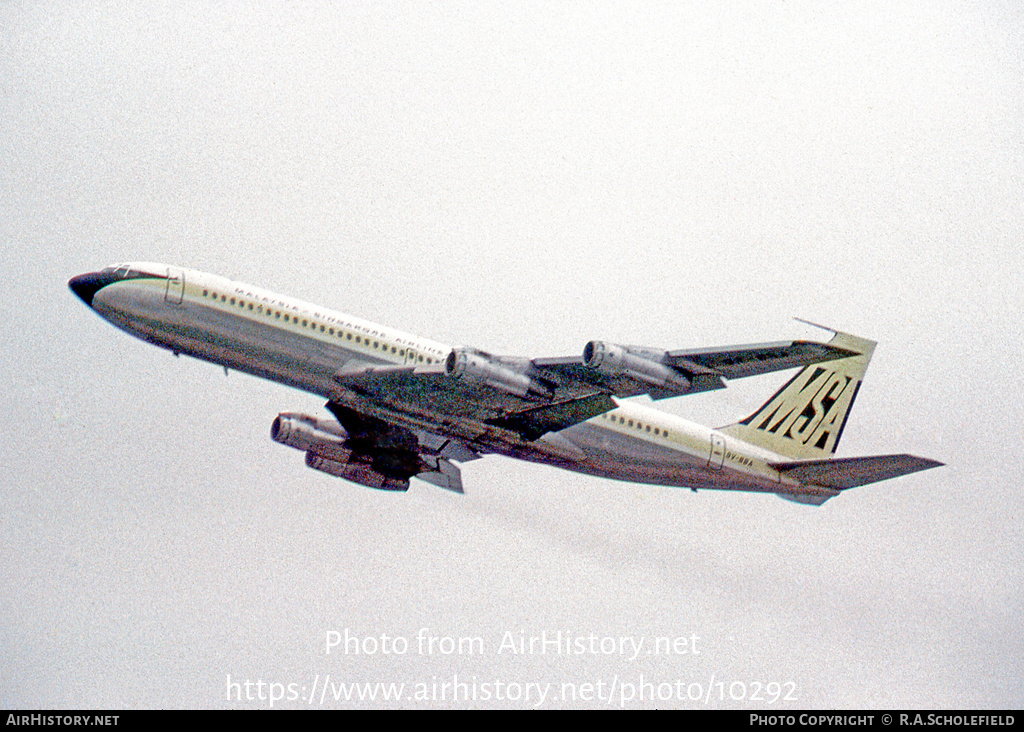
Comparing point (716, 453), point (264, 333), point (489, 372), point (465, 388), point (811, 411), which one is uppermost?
point (489, 372)

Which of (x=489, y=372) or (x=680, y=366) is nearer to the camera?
(x=680, y=366)

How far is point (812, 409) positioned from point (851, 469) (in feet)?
27.7

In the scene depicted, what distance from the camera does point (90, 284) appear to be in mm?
42844

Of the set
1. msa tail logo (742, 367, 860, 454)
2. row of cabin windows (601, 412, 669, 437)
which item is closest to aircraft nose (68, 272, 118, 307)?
row of cabin windows (601, 412, 669, 437)

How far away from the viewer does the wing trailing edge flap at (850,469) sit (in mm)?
41906

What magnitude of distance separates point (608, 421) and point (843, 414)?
13.8 metres

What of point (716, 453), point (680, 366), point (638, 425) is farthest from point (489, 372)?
point (716, 453)

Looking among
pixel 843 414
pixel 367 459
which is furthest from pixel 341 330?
pixel 843 414

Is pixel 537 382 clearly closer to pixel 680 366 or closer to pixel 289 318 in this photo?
pixel 680 366

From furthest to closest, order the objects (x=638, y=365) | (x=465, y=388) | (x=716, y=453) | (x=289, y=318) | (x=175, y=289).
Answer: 1. (x=716, y=453)
2. (x=289, y=318)
3. (x=175, y=289)
4. (x=465, y=388)
5. (x=638, y=365)

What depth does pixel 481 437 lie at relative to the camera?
45.8 metres

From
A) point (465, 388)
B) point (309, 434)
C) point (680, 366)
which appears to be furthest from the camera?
point (309, 434)

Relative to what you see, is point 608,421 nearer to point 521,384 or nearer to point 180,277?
point 521,384

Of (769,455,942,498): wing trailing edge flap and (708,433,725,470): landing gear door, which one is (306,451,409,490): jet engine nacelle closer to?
(708,433,725,470): landing gear door
